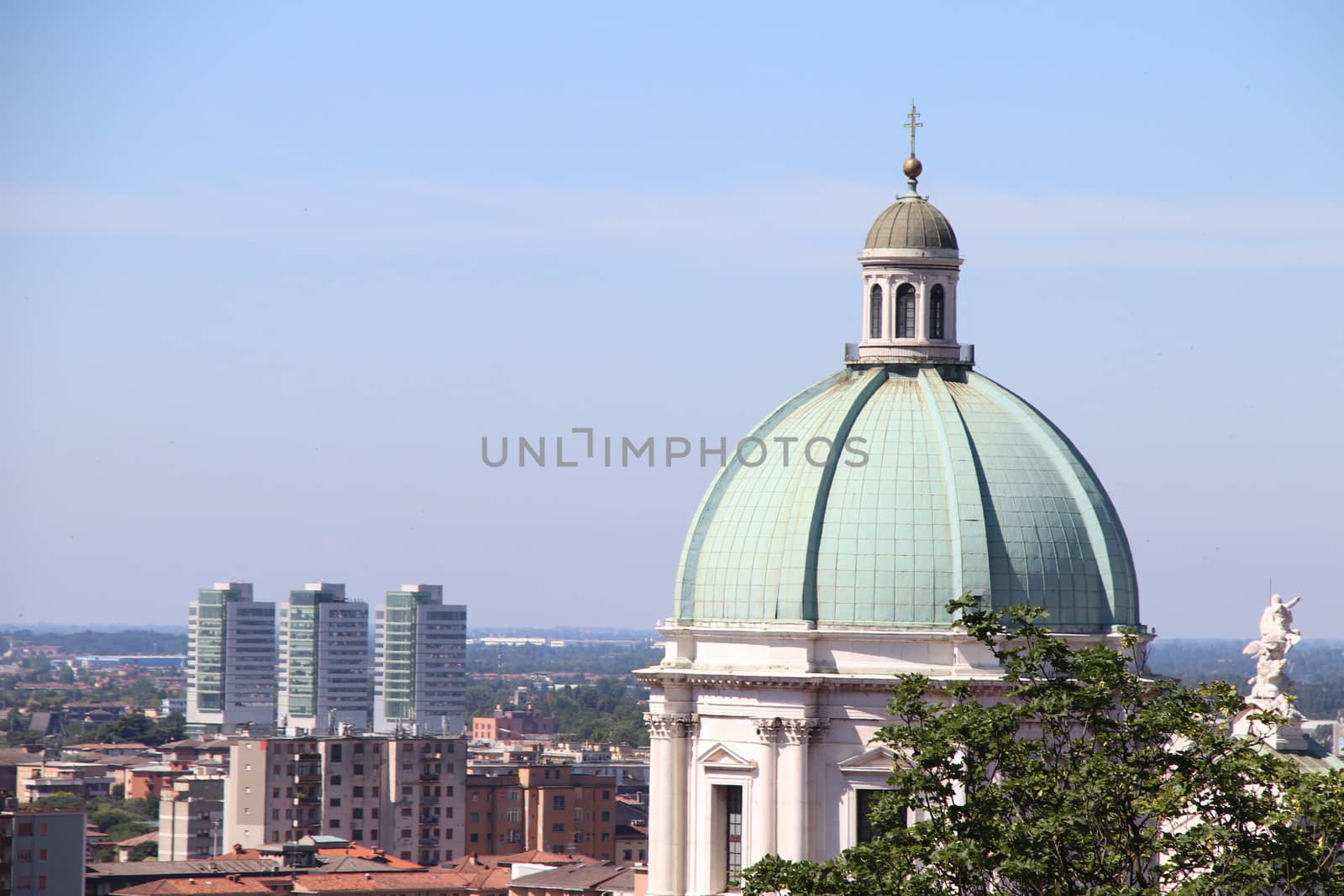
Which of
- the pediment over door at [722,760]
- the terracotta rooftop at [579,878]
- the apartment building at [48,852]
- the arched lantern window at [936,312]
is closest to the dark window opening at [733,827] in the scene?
the pediment over door at [722,760]

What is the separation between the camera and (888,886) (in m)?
42.8

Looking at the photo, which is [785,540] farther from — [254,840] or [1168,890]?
[254,840]

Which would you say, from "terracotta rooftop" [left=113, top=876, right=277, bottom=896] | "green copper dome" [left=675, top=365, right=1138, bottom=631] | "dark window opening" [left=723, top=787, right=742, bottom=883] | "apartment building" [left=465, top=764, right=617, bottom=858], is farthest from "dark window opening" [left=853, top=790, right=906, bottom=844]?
"apartment building" [left=465, top=764, right=617, bottom=858]

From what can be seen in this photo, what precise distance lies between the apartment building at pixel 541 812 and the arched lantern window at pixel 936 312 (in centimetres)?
9715

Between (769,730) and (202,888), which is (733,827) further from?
(202,888)

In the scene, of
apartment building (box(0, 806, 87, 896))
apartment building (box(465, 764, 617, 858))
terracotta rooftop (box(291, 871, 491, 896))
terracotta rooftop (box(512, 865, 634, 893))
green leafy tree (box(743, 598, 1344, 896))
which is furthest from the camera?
apartment building (box(465, 764, 617, 858))

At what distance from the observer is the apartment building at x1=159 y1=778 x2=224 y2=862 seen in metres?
159

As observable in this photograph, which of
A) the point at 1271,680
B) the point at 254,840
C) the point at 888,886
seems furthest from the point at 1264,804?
the point at 254,840

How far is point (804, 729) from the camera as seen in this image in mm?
56625

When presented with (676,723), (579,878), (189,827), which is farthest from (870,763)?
(189,827)

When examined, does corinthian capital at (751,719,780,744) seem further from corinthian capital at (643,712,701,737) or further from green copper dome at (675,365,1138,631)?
green copper dome at (675,365,1138,631)

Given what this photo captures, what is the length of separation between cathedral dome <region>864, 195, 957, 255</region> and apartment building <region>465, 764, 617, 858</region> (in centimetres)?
9720

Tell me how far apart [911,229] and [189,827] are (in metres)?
107

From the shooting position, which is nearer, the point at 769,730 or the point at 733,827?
the point at 769,730
